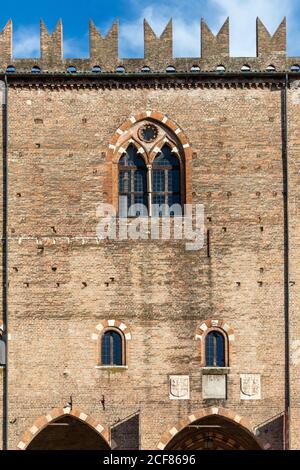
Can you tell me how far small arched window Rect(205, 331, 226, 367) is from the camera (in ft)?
97.5

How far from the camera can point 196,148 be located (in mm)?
30438

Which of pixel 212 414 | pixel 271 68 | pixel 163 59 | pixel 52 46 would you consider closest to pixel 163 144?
pixel 163 59

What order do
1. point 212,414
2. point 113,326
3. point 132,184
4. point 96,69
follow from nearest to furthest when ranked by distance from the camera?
point 212,414 → point 113,326 → point 132,184 → point 96,69

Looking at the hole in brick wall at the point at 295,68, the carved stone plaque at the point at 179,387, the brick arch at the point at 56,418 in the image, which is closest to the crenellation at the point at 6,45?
the hole in brick wall at the point at 295,68

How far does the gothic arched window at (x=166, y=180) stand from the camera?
30.4m

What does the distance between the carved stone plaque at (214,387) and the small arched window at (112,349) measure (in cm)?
230

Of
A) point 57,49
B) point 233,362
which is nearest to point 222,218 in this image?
point 233,362

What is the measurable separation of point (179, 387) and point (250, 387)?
1871mm

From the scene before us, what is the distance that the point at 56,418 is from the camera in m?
29.5

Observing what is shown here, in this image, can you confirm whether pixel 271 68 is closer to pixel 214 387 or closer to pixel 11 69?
pixel 11 69

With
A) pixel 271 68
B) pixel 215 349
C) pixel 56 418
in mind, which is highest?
pixel 271 68

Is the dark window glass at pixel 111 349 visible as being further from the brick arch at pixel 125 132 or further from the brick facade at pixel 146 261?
the brick arch at pixel 125 132
